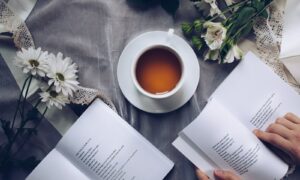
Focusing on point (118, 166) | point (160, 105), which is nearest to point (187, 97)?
point (160, 105)

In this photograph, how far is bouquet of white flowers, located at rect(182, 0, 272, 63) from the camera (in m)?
0.76

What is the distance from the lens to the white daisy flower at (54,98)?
77cm

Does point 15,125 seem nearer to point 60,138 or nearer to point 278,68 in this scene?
point 60,138

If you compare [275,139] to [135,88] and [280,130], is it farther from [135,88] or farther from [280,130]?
[135,88]

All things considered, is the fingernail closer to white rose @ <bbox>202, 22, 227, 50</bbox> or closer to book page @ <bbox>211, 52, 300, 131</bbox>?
book page @ <bbox>211, 52, 300, 131</bbox>

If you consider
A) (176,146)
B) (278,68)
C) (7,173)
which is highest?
(278,68)

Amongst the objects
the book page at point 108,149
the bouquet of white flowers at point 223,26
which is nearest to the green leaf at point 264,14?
the bouquet of white flowers at point 223,26

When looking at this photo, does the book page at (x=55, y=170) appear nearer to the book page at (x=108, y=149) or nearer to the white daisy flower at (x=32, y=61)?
the book page at (x=108, y=149)

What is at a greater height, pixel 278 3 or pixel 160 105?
pixel 278 3

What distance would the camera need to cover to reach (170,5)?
78 centimetres

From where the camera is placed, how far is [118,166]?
777mm

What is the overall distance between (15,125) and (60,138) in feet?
0.29

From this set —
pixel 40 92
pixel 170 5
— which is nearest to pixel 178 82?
pixel 170 5

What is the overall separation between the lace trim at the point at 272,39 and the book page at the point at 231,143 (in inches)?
5.0
